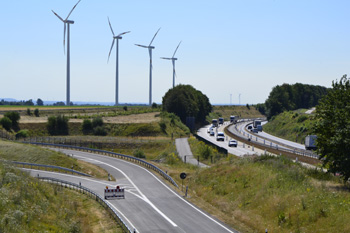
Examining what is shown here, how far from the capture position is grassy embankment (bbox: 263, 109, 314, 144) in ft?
354

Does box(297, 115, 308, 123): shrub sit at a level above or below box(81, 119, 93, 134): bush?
above

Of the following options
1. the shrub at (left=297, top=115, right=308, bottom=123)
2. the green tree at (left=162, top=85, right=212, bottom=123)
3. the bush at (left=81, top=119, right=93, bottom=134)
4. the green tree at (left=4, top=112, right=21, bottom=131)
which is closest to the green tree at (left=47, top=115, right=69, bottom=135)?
the bush at (left=81, top=119, right=93, bottom=134)

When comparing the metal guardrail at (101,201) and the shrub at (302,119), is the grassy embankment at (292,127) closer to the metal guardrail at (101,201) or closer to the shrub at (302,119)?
→ the shrub at (302,119)

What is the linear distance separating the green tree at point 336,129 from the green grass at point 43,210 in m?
17.0

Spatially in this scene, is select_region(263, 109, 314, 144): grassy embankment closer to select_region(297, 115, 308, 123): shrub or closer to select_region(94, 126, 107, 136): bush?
select_region(297, 115, 308, 123): shrub

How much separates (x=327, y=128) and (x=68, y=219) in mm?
21133

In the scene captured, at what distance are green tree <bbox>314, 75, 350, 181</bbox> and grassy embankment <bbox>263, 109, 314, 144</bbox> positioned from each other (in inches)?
2727

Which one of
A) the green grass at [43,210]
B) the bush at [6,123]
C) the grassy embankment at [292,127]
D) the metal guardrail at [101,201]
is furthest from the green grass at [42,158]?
the grassy embankment at [292,127]

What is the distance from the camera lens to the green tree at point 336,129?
96.1ft

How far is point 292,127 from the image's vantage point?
405 ft

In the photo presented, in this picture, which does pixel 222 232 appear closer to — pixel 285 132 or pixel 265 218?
pixel 265 218

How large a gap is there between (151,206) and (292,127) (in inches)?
3868

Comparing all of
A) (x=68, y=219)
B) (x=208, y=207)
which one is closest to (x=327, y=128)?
(x=208, y=207)

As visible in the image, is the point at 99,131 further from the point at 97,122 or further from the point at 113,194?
the point at 113,194
